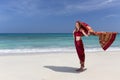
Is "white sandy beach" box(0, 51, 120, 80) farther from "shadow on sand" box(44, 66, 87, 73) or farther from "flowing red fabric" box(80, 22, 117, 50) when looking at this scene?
"flowing red fabric" box(80, 22, 117, 50)

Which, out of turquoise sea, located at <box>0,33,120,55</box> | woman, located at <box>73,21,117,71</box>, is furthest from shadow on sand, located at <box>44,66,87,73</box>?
turquoise sea, located at <box>0,33,120,55</box>

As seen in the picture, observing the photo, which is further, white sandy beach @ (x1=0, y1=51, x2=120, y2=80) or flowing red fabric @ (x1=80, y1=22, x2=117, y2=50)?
flowing red fabric @ (x1=80, y1=22, x2=117, y2=50)


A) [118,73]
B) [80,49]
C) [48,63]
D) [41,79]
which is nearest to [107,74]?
[118,73]

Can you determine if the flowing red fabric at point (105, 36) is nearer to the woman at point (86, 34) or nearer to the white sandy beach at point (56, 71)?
the woman at point (86, 34)

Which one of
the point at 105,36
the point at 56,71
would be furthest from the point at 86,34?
the point at 56,71

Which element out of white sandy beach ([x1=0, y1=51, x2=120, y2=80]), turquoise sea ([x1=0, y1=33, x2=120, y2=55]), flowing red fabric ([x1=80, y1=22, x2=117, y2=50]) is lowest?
turquoise sea ([x1=0, y1=33, x2=120, y2=55])

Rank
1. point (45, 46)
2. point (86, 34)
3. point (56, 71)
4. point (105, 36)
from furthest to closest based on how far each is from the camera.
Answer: point (45, 46)
point (56, 71)
point (105, 36)
point (86, 34)

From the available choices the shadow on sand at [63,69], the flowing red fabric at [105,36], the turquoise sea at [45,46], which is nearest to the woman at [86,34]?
the flowing red fabric at [105,36]

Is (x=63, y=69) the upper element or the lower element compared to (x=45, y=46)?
upper

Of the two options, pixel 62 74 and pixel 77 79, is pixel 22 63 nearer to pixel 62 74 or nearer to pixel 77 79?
pixel 62 74

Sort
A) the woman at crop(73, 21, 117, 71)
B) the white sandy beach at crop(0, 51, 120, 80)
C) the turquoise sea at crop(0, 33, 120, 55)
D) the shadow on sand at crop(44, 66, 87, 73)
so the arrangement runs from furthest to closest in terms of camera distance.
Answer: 1. the turquoise sea at crop(0, 33, 120, 55)
2. the shadow on sand at crop(44, 66, 87, 73)
3. the woman at crop(73, 21, 117, 71)
4. the white sandy beach at crop(0, 51, 120, 80)

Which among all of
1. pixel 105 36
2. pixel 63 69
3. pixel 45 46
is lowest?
pixel 45 46

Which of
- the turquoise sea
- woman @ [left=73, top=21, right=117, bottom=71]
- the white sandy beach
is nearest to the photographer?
the white sandy beach

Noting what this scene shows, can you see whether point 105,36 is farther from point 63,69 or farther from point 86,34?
point 63,69
